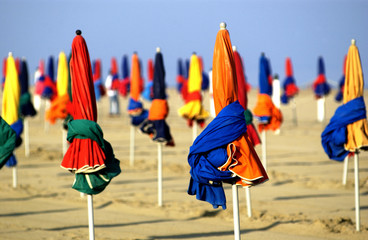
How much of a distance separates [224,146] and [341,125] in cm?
411

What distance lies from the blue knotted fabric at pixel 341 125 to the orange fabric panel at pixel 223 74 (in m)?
3.84

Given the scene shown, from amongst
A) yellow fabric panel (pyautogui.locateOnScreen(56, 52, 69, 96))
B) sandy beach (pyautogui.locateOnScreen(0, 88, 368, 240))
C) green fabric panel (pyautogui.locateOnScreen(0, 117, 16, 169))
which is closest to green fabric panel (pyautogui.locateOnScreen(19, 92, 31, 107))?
yellow fabric panel (pyautogui.locateOnScreen(56, 52, 69, 96))

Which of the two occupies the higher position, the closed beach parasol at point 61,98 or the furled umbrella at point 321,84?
the furled umbrella at point 321,84

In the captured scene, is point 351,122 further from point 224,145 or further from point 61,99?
point 61,99

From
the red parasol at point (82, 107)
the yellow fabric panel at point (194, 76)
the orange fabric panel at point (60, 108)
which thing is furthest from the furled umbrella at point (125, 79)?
the red parasol at point (82, 107)

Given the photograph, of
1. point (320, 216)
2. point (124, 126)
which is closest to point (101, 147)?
point (320, 216)

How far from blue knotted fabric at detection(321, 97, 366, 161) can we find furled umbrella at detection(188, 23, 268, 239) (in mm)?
3840

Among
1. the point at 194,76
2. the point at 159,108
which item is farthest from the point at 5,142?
the point at 194,76

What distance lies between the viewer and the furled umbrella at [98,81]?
112 feet

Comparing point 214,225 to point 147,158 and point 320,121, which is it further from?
point 320,121

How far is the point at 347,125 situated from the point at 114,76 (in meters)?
28.1

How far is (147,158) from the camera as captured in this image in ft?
67.4

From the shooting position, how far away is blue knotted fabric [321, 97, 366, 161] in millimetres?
9641

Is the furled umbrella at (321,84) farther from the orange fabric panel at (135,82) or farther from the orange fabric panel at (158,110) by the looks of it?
the orange fabric panel at (158,110)
